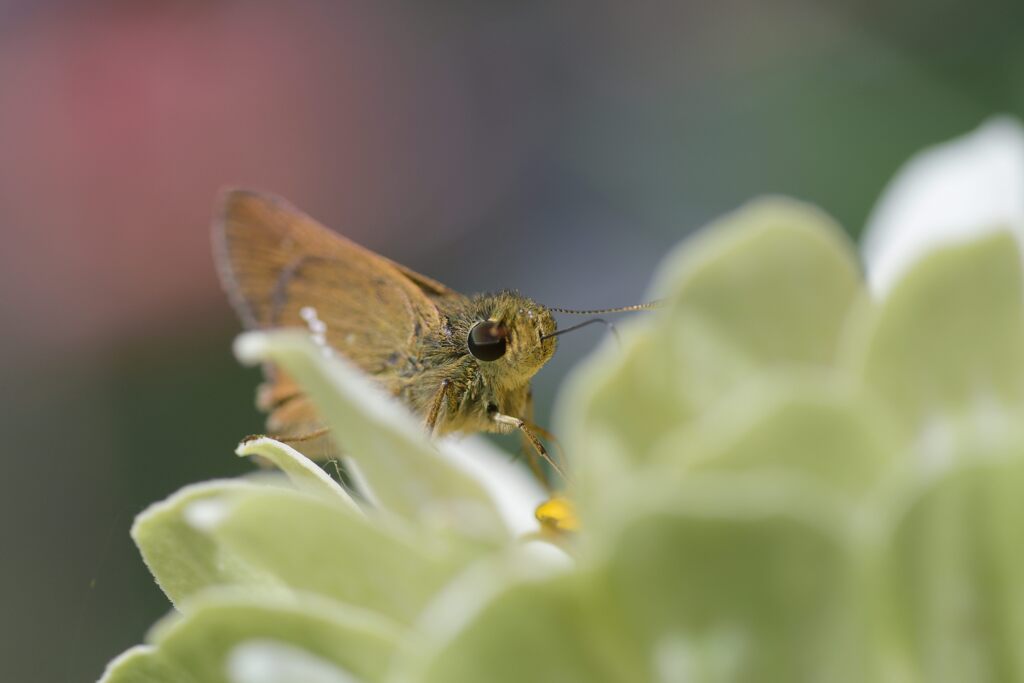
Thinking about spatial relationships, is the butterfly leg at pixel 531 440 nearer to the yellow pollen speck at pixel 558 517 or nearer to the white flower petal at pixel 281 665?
the yellow pollen speck at pixel 558 517

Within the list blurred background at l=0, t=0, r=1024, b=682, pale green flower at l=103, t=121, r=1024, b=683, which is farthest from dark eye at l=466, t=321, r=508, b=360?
blurred background at l=0, t=0, r=1024, b=682

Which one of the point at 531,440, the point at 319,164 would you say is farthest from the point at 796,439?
the point at 319,164

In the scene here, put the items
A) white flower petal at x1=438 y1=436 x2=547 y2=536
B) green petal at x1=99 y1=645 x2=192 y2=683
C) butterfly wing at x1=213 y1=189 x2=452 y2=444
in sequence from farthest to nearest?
butterfly wing at x1=213 y1=189 x2=452 y2=444
white flower petal at x1=438 y1=436 x2=547 y2=536
green petal at x1=99 y1=645 x2=192 y2=683

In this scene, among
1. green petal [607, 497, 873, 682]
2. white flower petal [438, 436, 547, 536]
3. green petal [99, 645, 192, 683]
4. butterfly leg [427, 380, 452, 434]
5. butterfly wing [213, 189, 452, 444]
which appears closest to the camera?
green petal [607, 497, 873, 682]

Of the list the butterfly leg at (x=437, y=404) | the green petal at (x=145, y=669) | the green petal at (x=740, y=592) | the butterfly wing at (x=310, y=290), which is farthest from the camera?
the butterfly wing at (x=310, y=290)

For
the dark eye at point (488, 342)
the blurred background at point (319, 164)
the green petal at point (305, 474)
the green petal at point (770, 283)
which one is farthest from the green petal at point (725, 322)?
the blurred background at point (319, 164)

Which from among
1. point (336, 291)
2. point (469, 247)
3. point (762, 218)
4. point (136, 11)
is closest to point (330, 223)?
point (469, 247)

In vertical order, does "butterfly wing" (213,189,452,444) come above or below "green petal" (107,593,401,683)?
above

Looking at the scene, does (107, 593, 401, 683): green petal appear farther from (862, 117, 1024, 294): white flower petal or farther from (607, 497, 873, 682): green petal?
(862, 117, 1024, 294): white flower petal

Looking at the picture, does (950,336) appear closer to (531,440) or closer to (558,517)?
(558,517)
